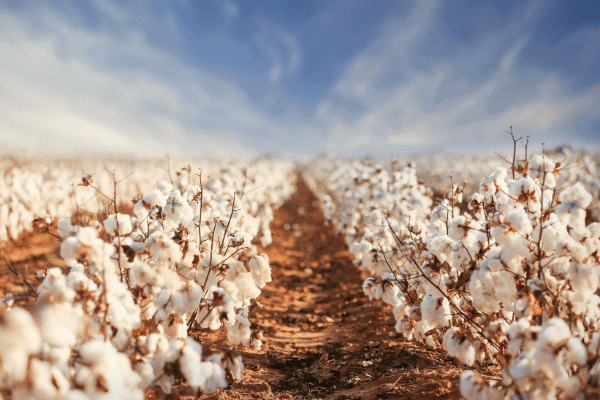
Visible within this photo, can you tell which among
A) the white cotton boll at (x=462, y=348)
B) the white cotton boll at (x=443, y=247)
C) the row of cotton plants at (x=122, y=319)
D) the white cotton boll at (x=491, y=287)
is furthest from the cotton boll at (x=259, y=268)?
the white cotton boll at (x=491, y=287)

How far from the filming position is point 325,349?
4.77 meters

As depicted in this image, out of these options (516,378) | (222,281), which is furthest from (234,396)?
(516,378)

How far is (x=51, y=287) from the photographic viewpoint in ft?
6.75

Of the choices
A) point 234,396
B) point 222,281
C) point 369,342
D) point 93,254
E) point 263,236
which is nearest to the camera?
point 93,254

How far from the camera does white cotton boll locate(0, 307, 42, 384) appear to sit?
1.39m

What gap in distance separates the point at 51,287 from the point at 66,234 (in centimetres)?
59

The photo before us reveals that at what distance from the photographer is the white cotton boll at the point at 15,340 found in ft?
4.56

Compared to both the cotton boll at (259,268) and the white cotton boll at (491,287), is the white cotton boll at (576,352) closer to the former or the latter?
the white cotton boll at (491,287)

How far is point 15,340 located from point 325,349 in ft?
13.2

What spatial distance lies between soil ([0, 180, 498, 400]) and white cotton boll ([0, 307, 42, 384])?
1287mm

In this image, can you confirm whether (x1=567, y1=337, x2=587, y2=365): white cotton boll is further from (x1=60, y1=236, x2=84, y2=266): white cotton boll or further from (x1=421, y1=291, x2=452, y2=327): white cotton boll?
(x1=60, y1=236, x2=84, y2=266): white cotton boll

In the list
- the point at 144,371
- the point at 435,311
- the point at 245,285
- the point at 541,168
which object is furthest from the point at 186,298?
the point at 541,168

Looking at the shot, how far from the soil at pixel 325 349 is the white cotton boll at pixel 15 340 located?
4.22 ft

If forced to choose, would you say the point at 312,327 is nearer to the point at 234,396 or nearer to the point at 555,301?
the point at 234,396
